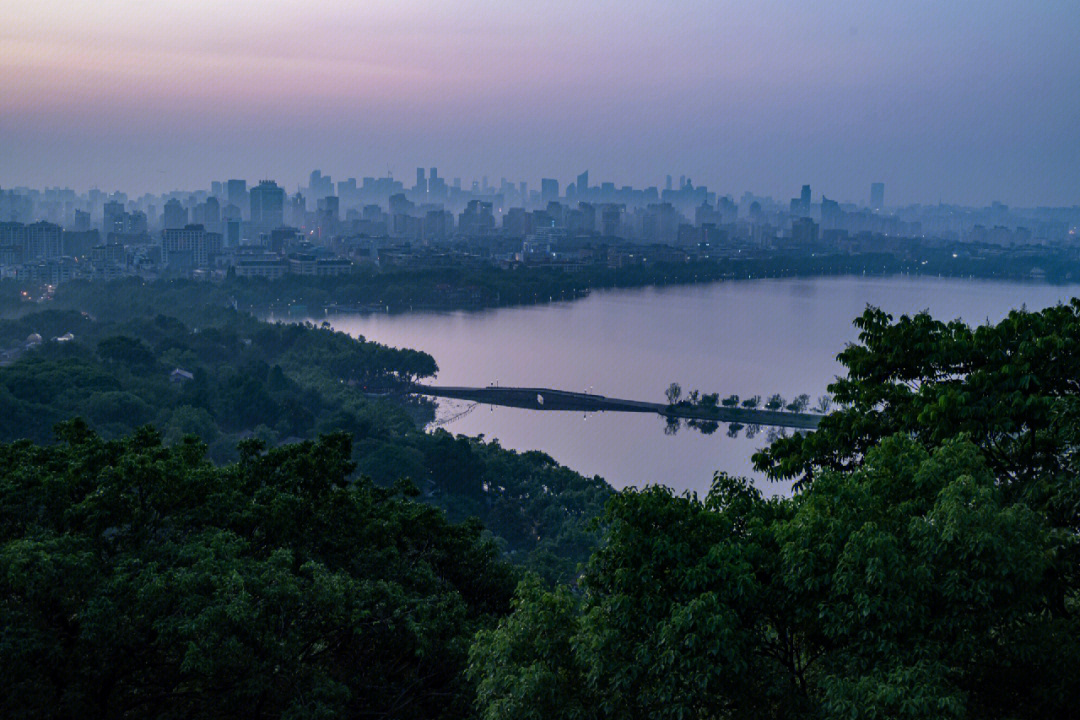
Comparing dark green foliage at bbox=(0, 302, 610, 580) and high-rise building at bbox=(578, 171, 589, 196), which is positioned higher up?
high-rise building at bbox=(578, 171, 589, 196)

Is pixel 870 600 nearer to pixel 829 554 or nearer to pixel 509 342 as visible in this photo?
pixel 829 554

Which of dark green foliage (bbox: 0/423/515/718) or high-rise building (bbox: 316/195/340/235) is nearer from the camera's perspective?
dark green foliage (bbox: 0/423/515/718)

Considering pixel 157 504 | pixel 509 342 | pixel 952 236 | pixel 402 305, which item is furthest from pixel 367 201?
pixel 157 504

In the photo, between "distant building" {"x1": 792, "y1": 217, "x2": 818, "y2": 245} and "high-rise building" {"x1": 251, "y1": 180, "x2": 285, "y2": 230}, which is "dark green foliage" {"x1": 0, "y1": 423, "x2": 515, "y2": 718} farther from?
"high-rise building" {"x1": 251, "y1": 180, "x2": 285, "y2": 230}

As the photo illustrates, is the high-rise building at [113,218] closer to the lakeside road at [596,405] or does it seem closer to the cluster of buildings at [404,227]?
the cluster of buildings at [404,227]

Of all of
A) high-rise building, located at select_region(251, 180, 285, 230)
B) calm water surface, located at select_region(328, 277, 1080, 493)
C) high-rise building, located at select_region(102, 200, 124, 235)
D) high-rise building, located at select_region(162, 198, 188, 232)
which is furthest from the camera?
high-rise building, located at select_region(251, 180, 285, 230)

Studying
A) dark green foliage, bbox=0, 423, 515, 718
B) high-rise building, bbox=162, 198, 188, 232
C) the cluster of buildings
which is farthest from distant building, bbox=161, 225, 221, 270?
dark green foliage, bbox=0, 423, 515, 718

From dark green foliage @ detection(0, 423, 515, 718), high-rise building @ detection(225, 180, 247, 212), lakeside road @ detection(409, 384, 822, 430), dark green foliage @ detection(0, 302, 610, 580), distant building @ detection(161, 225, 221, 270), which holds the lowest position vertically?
lakeside road @ detection(409, 384, 822, 430)
